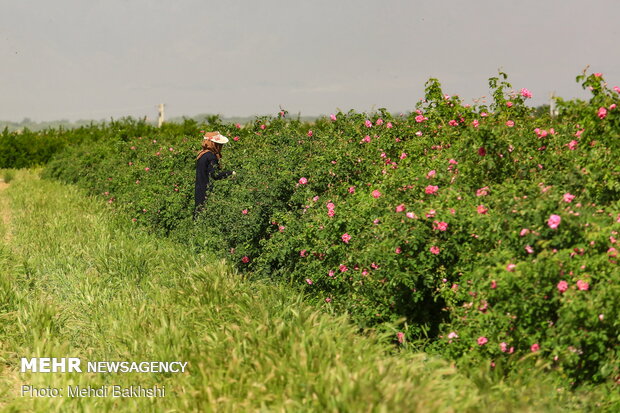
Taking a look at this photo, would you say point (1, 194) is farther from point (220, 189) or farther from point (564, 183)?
point (564, 183)

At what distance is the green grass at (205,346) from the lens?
3721 millimetres

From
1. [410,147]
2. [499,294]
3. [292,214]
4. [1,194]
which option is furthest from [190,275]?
[1,194]

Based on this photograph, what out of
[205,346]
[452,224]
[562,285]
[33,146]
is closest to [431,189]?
[452,224]

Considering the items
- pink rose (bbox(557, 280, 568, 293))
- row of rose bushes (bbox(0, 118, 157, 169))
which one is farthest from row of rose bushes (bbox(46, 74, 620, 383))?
row of rose bushes (bbox(0, 118, 157, 169))

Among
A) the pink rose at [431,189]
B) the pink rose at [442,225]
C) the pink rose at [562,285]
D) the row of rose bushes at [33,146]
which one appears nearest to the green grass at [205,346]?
the pink rose at [562,285]

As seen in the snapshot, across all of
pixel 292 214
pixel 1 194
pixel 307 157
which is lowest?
pixel 1 194

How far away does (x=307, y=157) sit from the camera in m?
8.40

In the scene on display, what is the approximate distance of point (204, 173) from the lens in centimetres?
938

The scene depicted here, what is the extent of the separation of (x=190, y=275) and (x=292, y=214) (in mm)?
1436

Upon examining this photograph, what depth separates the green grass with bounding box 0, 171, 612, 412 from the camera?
3.72 m

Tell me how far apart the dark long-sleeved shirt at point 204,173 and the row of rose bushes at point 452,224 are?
248 millimetres

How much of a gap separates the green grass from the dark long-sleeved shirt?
1.43 metres

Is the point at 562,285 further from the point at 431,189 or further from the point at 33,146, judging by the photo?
the point at 33,146

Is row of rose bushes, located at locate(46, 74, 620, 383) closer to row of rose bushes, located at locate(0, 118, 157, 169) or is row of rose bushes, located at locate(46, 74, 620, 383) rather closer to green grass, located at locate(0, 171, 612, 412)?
green grass, located at locate(0, 171, 612, 412)
